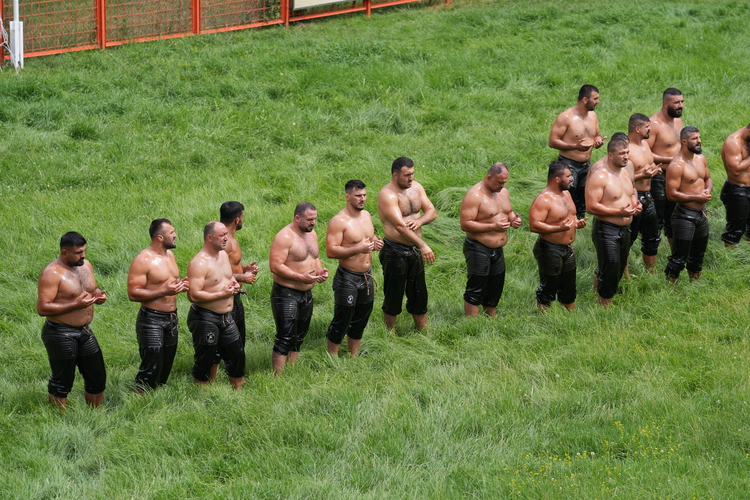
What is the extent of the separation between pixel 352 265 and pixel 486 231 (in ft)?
4.95

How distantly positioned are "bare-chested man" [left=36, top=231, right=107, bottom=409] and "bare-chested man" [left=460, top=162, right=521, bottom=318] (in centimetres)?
383

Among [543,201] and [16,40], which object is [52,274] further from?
[16,40]

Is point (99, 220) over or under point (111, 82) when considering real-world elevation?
under

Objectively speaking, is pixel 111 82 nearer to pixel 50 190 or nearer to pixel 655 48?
pixel 50 190

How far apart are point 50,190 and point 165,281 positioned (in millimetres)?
5682

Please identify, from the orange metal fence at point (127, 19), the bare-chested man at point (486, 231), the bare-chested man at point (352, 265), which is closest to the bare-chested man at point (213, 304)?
the bare-chested man at point (352, 265)

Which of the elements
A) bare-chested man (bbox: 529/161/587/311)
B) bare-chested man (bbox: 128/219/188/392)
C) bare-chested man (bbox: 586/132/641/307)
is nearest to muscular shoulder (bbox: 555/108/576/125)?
bare-chested man (bbox: 586/132/641/307)

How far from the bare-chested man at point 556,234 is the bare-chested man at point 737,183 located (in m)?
2.52

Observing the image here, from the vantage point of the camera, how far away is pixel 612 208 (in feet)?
32.7

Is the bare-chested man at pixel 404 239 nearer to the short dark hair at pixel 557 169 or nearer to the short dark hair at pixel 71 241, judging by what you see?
the short dark hair at pixel 557 169

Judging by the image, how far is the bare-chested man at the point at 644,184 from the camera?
10844mm

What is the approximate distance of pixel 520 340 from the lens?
9469mm

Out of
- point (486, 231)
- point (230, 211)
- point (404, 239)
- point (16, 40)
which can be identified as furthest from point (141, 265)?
point (16, 40)

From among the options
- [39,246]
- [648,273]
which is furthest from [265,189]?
[648,273]
